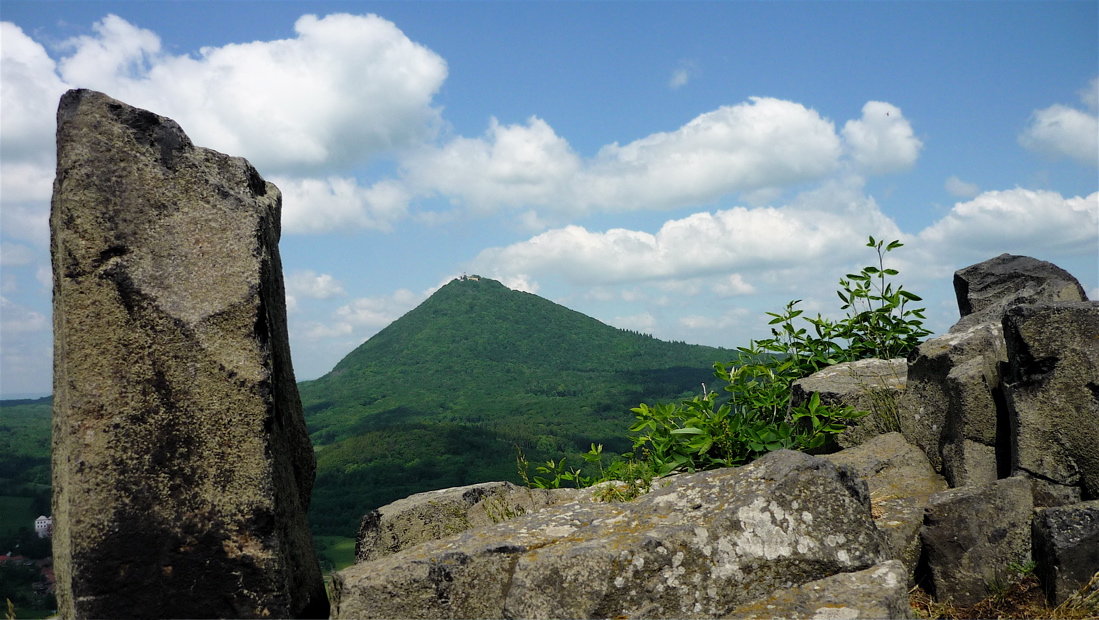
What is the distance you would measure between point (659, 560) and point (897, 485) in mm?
3033

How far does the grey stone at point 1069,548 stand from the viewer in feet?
15.9

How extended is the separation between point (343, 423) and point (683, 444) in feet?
282

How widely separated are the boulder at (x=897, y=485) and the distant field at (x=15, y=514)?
2403 inches

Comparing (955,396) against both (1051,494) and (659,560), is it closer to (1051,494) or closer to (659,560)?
(1051,494)

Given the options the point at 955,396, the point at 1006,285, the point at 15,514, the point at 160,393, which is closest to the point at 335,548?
the point at 1006,285

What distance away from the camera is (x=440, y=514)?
673 cm

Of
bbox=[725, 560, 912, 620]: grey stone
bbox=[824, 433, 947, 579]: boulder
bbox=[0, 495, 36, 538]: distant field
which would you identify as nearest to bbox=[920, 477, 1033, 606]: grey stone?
bbox=[824, 433, 947, 579]: boulder

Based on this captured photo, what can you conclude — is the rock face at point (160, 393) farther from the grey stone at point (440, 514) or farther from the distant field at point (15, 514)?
the distant field at point (15, 514)

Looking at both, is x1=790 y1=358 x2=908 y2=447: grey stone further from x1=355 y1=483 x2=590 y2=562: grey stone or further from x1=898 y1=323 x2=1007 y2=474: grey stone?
x1=355 y1=483 x2=590 y2=562: grey stone

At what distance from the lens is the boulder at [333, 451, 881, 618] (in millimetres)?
4211

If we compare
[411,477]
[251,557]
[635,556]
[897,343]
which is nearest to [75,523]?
[251,557]

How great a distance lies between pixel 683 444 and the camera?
695 cm

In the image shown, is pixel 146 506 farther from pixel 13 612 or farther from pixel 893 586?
pixel 893 586

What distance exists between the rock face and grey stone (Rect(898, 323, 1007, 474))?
5372mm
